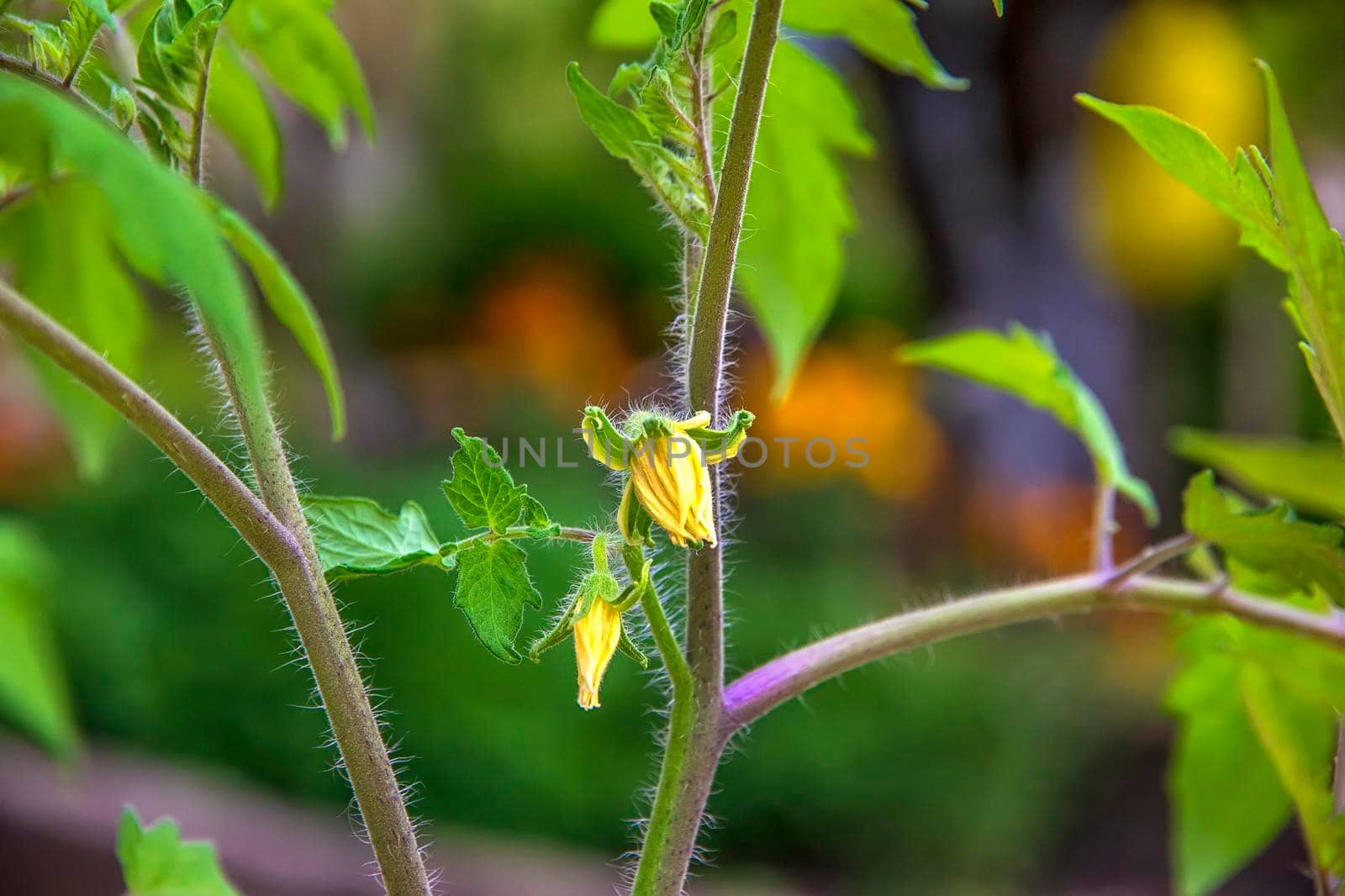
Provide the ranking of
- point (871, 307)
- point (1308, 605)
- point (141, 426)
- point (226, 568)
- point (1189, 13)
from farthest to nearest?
point (871, 307) → point (1189, 13) → point (226, 568) → point (1308, 605) → point (141, 426)

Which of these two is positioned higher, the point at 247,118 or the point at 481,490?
the point at 247,118

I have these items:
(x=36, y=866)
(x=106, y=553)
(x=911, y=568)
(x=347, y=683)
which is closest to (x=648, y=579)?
(x=347, y=683)

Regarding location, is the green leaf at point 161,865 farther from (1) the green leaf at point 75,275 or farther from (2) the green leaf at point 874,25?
(2) the green leaf at point 874,25

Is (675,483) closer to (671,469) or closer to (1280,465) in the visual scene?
(671,469)

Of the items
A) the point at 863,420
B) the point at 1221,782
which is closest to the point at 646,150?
the point at 1221,782

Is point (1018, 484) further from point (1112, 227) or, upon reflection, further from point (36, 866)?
point (36, 866)

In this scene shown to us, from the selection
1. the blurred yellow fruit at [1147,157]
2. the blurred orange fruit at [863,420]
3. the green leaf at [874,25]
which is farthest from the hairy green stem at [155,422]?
the blurred yellow fruit at [1147,157]

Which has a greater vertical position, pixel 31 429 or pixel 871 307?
pixel 871 307
